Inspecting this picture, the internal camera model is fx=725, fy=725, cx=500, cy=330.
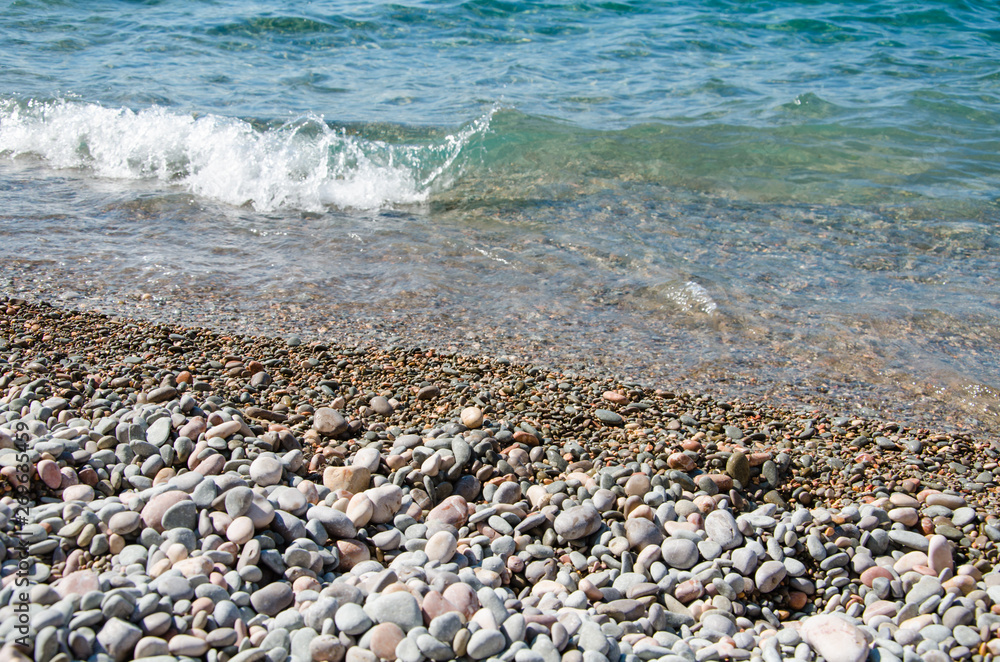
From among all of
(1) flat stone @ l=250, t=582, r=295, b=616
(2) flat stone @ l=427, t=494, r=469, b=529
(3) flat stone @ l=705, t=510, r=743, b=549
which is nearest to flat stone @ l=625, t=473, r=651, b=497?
(3) flat stone @ l=705, t=510, r=743, b=549

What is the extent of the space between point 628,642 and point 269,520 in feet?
3.93

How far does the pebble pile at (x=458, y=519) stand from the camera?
2.02 metres

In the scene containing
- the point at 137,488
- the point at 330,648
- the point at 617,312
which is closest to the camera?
the point at 330,648

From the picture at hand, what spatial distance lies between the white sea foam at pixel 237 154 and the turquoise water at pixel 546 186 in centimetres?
3

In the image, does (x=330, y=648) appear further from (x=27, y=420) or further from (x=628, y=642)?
(x=27, y=420)

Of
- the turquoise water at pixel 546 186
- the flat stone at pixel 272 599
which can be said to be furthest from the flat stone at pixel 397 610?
the turquoise water at pixel 546 186

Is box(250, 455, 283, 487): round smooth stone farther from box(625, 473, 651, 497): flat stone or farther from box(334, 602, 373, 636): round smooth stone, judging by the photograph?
box(625, 473, 651, 497): flat stone

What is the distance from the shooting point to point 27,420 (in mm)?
2951

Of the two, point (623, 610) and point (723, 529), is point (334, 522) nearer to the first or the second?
point (623, 610)

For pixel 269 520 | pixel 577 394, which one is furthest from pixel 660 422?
pixel 269 520

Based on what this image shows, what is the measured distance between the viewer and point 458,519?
265 centimetres

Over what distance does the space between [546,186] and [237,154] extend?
282cm

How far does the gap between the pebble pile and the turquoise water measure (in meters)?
0.53

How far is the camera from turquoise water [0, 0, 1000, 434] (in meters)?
4.08
